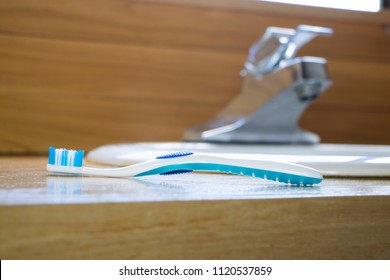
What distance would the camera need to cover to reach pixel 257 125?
2.83 ft

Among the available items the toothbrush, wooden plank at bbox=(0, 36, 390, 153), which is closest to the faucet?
wooden plank at bbox=(0, 36, 390, 153)

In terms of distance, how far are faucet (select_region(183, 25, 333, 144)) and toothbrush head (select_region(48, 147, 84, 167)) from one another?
420 millimetres

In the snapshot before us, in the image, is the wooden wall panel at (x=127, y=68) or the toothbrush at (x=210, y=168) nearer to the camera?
the toothbrush at (x=210, y=168)

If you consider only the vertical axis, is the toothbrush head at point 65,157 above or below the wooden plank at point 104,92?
below

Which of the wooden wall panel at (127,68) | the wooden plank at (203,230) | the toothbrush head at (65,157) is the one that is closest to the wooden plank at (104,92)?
the wooden wall panel at (127,68)

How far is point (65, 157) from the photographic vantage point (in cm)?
46

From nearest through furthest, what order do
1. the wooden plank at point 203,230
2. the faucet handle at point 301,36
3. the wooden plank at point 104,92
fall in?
the wooden plank at point 203,230 < the faucet handle at point 301,36 < the wooden plank at point 104,92

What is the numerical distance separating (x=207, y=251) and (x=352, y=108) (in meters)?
0.90

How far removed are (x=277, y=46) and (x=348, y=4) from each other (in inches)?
15.6

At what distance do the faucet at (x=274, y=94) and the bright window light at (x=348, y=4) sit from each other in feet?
0.77

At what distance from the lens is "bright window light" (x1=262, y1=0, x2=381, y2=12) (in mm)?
1085

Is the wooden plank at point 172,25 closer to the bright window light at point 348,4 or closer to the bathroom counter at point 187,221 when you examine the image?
the bright window light at point 348,4

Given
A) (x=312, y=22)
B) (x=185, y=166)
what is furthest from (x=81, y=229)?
(x=312, y=22)

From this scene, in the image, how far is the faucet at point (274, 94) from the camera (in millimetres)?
773
